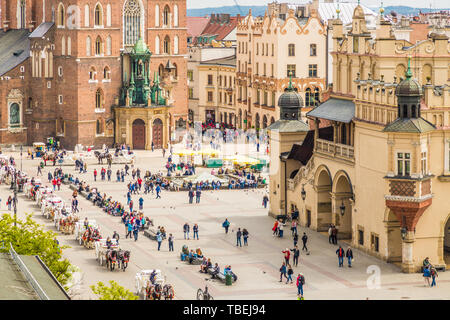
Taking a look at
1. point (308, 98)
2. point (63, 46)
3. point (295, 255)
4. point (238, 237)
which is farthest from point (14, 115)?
point (295, 255)

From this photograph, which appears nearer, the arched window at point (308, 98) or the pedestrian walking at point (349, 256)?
the pedestrian walking at point (349, 256)

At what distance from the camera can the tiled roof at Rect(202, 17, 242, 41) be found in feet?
531

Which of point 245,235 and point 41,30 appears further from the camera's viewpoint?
point 41,30

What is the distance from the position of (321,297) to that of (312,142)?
72.6 feet

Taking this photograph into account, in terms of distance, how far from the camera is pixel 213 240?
62.1 m

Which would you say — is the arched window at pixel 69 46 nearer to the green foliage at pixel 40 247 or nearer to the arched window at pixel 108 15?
the arched window at pixel 108 15

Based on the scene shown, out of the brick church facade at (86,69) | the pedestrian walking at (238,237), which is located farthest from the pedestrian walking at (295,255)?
the brick church facade at (86,69)

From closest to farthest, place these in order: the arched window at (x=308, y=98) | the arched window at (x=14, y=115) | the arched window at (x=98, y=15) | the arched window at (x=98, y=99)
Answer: the arched window at (x=98, y=15)
the arched window at (x=98, y=99)
the arched window at (x=14, y=115)
the arched window at (x=308, y=98)

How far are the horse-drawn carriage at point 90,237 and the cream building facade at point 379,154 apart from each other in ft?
48.0

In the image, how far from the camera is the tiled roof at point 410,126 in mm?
51406

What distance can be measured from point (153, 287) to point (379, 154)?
16308 millimetres

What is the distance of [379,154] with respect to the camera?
55094 millimetres

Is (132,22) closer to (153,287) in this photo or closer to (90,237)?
(90,237)

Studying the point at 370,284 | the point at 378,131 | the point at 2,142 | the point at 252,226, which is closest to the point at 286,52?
the point at 2,142
